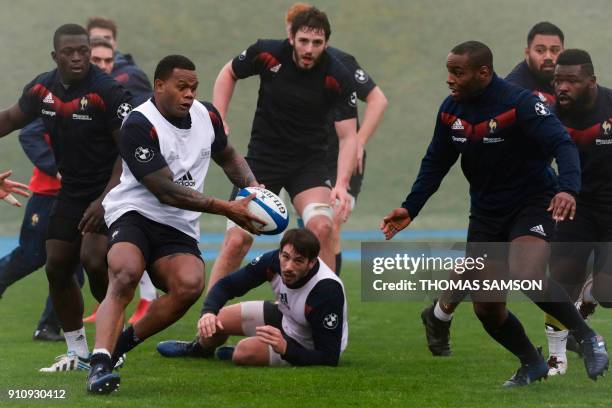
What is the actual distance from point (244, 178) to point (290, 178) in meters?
2.12

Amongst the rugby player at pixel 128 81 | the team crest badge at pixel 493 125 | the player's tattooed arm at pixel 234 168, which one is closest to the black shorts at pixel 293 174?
the rugby player at pixel 128 81

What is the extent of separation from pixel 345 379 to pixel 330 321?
0.73 metres

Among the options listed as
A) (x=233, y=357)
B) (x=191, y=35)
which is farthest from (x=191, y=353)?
(x=191, y=35)

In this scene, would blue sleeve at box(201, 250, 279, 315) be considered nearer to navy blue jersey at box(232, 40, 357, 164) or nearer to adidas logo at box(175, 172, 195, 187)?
adidas logo at box(175, 172, 195, 187)

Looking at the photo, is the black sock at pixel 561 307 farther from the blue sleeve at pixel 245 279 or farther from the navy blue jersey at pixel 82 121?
the navy blue jersey at pixel 82 121

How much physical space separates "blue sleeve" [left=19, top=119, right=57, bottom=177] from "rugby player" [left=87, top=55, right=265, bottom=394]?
3684 millimetres

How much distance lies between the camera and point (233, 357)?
8828 millimetres

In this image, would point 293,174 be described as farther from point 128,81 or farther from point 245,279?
point 128,81

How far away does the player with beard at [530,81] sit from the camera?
9453 mm

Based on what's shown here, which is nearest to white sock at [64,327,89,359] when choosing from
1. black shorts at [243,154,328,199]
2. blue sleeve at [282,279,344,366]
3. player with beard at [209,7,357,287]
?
blue sleeve at [282,279,344,366]

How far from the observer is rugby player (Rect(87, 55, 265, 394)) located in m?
7.28

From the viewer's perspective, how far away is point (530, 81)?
9648 millimetres

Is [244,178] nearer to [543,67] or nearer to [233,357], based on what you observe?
[233,357]

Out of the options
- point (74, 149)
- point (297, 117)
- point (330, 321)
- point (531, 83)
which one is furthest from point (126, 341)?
point (531, 83)
